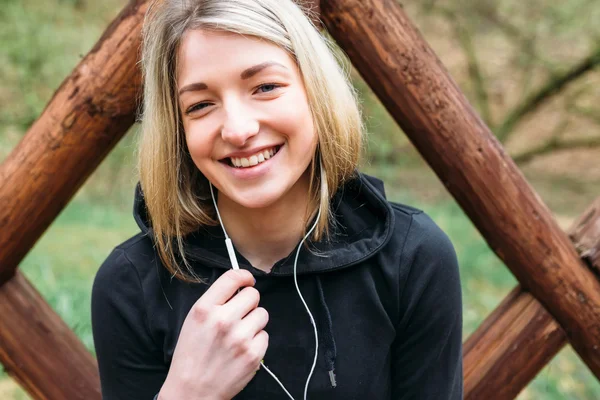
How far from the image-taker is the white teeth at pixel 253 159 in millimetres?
1307

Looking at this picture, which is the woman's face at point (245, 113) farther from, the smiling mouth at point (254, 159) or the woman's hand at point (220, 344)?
the woman's hand at point (220, 344)

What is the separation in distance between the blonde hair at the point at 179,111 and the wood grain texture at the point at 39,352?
0.54m

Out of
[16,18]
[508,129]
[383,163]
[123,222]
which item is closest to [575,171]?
[508,129]

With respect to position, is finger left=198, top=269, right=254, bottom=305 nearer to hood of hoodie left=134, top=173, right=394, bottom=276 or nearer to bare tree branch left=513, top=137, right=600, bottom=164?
hood of hoodie left=134, top=173, right=394, bottom=276

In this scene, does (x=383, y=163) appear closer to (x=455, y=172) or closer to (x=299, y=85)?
(x=455, y=172)

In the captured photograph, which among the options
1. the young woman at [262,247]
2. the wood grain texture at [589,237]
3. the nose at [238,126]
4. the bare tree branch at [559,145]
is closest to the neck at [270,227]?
the young woman at [262,247]

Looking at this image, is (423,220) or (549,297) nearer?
(423,220)

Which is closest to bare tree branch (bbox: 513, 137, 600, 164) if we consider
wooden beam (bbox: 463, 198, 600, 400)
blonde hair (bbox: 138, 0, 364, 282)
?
wooden beam (bbox: 463, 198, 600, 400)

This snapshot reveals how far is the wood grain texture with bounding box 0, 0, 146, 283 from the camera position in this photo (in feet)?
5.42

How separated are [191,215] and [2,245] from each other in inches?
22.8

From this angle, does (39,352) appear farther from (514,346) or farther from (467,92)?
(467,92)

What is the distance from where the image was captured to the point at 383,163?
22.3ft

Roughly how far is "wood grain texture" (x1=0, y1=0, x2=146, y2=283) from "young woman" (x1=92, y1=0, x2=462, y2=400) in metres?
0.17

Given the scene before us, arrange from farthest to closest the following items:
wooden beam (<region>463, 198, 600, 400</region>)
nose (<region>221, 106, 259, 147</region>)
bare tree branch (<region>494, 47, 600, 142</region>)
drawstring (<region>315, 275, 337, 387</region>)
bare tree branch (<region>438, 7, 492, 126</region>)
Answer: bare tree branch (<region>438, 7, 492, 126</region>), bare tree branch (<region>494, 47, 600, 142</region>), wooden beam (<region>463, 198, 600, 400</region>), drawstring (<region>315, 275, 337, 387</region>), nose (<region>221, 106, 259, 147</region>)
